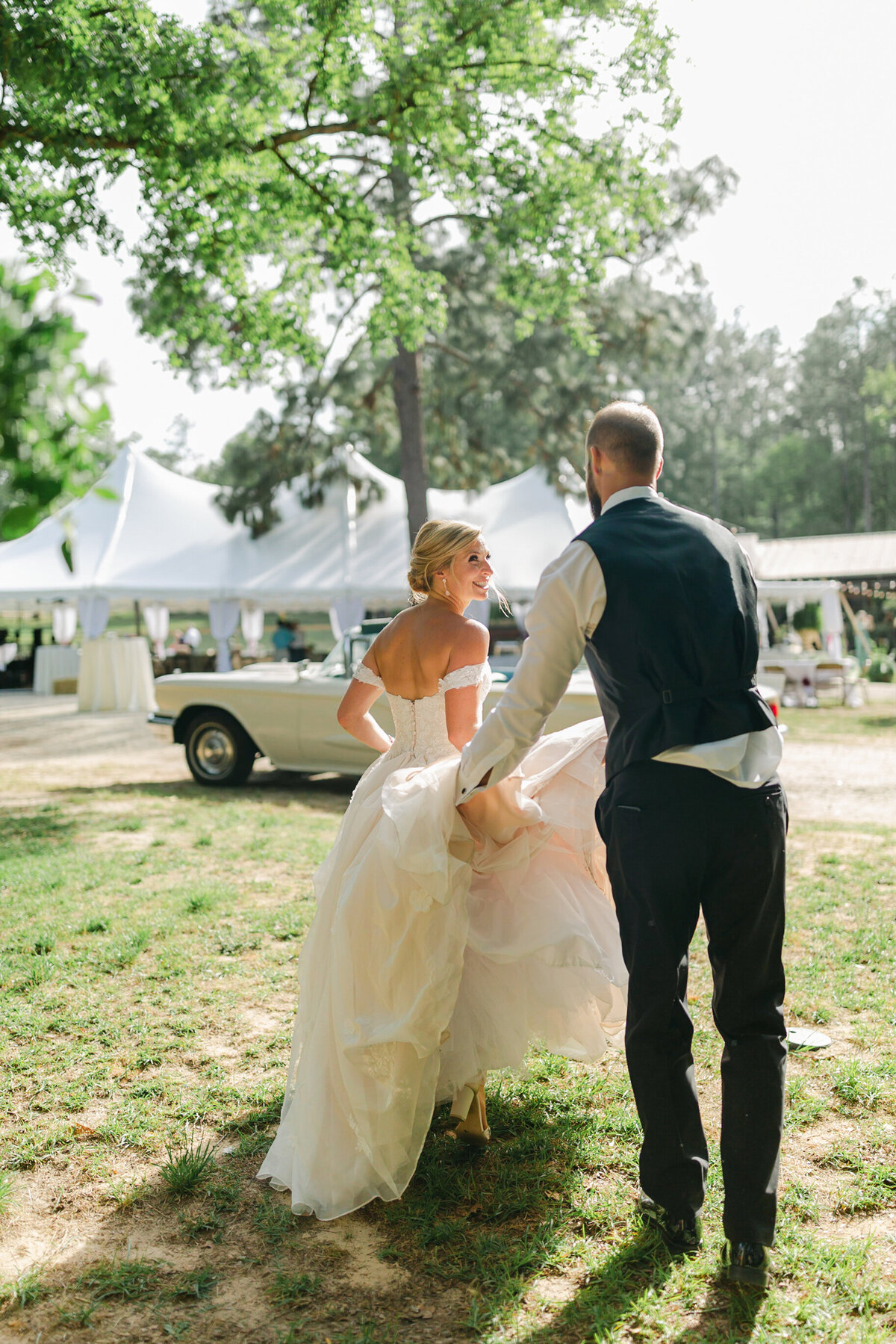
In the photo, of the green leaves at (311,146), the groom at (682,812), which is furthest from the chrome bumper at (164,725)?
the groom at (682,812)

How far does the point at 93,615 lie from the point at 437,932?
66.5ft

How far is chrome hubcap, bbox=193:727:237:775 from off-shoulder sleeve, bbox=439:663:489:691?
742cm

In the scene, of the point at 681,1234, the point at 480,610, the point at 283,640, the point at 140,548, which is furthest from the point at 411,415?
the point at 681,1234

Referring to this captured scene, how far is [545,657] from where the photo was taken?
2695 millimetres

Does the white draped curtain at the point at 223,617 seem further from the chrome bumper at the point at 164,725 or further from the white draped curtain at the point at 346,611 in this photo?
the chrome bumper at the point at 164,725

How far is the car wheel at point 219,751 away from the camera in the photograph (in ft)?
34.0

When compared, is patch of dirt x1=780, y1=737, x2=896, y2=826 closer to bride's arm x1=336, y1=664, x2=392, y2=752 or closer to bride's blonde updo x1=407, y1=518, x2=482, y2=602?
bride's arm x1=336, y1=664, x2=392, y2=752

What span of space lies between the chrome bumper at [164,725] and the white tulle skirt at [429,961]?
771 cm

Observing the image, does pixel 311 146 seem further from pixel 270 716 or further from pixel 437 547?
pixel 437 547

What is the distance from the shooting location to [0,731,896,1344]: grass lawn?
245 cm

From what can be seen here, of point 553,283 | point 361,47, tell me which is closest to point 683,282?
point 553,283

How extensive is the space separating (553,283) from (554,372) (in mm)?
9155

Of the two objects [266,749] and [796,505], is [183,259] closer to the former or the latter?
[266,749]

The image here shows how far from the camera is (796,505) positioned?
6500 cm
